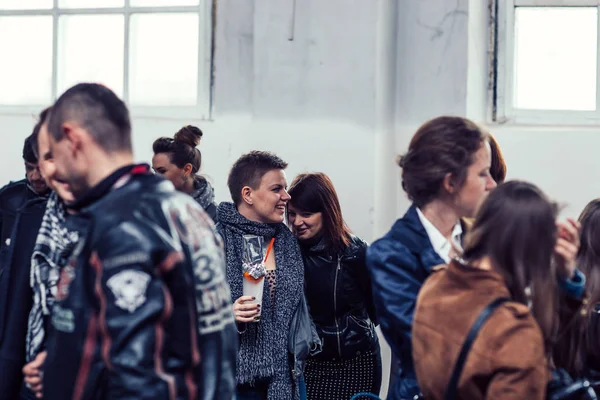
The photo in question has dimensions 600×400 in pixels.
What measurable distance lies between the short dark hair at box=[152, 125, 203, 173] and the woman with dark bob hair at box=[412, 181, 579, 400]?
267 cm

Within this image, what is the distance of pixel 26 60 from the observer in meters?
5.71

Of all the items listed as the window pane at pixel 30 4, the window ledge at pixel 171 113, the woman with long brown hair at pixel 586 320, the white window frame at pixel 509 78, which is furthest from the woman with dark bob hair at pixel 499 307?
the window pane at pixel 30 4

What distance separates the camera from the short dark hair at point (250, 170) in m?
4.05

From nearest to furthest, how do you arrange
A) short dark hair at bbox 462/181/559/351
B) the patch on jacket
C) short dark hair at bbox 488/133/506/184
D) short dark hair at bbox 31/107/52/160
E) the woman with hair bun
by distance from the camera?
the patch on jacket → short dark hair at bbox 462/181/559/351 → short dark hair at bbox 31/107/52/160 → short dark hair at bbox 488/133/506/184 → the woman with hair bun

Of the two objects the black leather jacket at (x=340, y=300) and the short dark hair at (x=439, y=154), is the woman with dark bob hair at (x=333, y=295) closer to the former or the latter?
the black leather jacket at (x=340, y=300)

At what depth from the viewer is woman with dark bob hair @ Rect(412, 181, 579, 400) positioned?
2.23m

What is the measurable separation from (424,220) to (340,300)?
1.26 meters

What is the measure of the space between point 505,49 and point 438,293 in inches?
114

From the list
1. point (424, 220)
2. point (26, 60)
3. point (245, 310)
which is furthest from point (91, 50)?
point (424, 220)

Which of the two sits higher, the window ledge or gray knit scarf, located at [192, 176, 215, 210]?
the window ledge

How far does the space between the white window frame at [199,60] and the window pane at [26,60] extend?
42mm

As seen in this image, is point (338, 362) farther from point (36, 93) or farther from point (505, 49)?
point (36, 93)

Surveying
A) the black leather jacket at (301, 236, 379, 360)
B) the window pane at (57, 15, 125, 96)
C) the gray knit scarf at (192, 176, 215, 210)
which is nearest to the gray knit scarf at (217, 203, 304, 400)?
the black leather jacket at (301, 236, 379, 360)

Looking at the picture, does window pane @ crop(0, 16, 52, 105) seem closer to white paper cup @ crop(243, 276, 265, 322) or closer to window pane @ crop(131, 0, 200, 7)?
window pane @ crop(131, 0, 200, 7)
